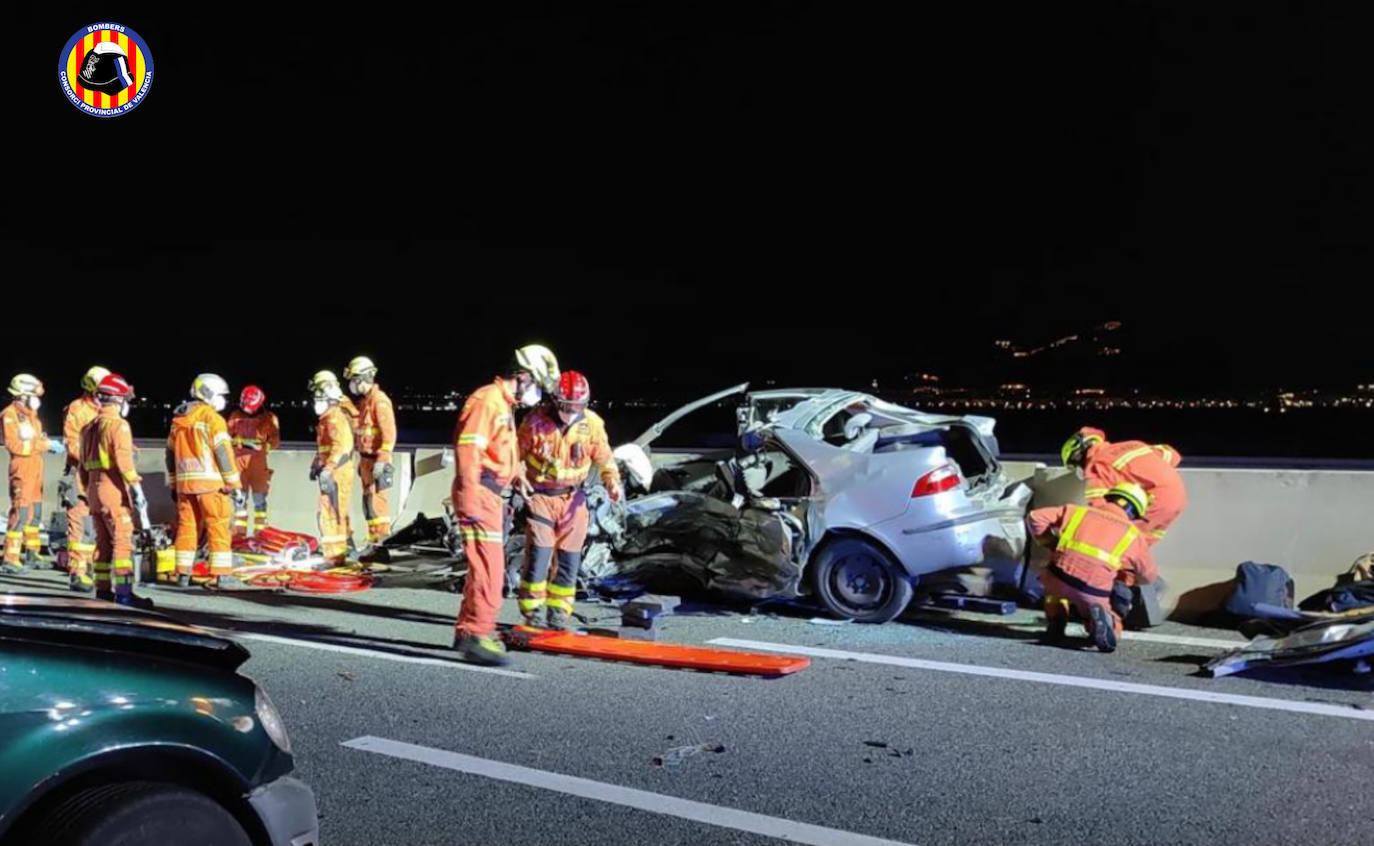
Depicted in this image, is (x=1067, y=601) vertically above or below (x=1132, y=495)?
below

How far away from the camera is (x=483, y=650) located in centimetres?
706

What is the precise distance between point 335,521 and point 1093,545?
7272 millimetres

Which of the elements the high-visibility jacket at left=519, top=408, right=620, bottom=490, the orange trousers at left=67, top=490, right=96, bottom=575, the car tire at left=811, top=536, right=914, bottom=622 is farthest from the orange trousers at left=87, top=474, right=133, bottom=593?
the car tire at left=811, top=536, right=914, bottom=622

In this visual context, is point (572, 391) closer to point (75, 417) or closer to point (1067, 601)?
point (1067, 601)

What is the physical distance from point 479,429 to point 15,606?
4257 mm

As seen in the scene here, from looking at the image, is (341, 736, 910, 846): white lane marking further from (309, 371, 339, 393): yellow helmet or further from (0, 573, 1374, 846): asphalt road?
(309, 371, 339, 393): yellow helmet

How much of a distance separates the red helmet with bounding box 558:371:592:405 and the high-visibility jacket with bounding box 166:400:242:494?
3.45 m

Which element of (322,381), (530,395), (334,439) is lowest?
(334,439)

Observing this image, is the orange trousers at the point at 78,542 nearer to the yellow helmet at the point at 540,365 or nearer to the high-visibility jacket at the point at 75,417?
the high-visibility jacket at the point at 75,417

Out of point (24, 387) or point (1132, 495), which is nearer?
point (1132, 495)

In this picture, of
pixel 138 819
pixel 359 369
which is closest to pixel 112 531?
pixel 359 369

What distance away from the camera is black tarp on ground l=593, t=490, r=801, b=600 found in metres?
8.45

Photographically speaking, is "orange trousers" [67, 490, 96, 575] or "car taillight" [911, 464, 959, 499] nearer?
"car taillight" [911, 464, 959, 499]

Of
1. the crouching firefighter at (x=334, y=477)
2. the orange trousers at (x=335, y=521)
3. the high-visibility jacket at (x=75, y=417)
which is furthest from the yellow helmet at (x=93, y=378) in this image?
the orange trousers at (x=335, y=521)
